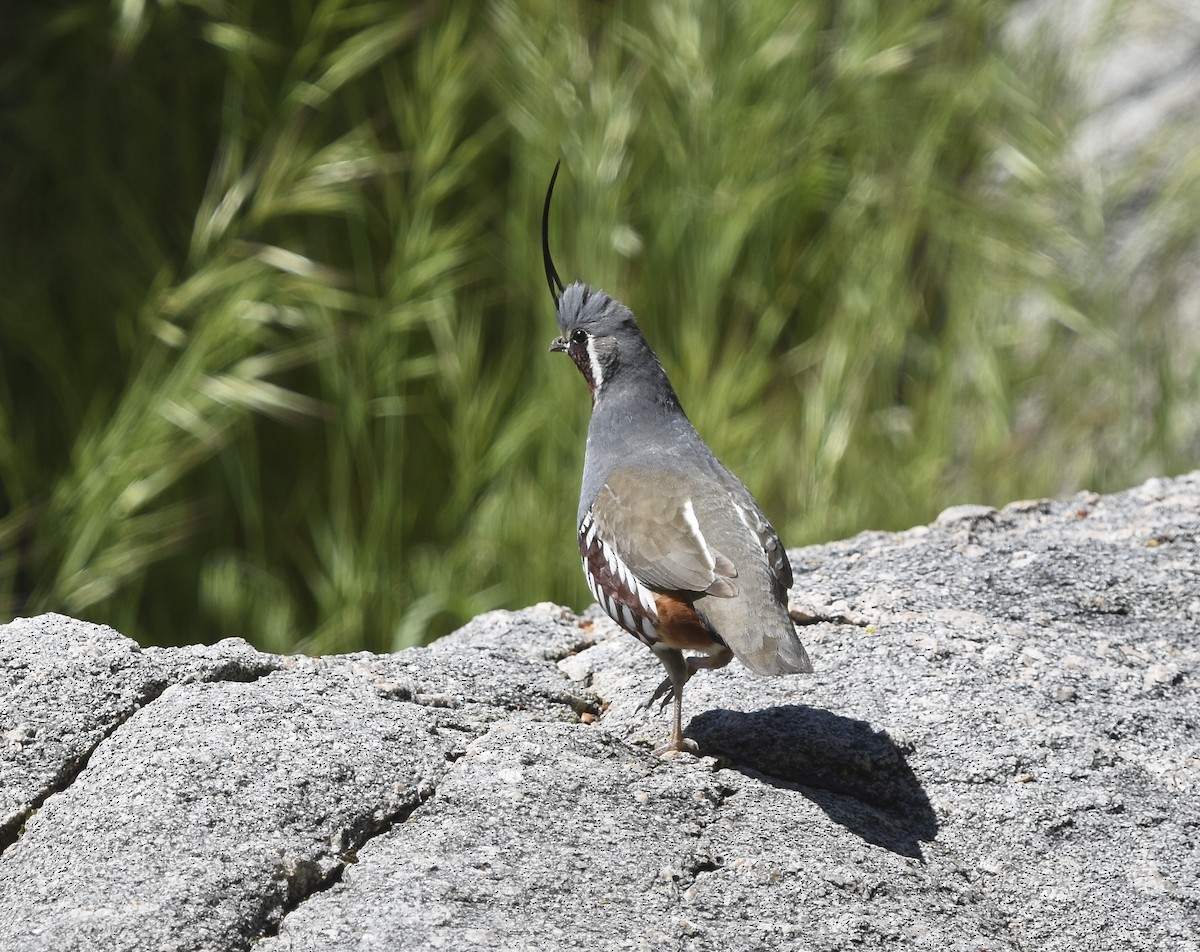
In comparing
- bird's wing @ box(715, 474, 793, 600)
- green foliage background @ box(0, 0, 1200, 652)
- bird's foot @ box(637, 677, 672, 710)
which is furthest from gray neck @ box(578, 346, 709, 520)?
green foliage background @ box(0, 0, 1200, 652)

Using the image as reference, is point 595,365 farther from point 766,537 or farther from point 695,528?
point 766,537

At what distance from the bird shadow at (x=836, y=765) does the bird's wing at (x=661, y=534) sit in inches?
17.4

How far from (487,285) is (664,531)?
4.95 metres

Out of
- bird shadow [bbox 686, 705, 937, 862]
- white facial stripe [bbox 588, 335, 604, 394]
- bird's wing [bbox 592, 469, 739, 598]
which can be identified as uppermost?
white facial stripe [bbox 588, 335, 604, 394]

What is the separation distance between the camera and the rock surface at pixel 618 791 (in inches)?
115

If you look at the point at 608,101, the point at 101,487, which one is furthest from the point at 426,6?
the point at 101,487

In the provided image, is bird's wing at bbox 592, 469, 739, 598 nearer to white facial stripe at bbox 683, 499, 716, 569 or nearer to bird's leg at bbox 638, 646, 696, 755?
white facial stripe at bbox 683, 499, 716, 569

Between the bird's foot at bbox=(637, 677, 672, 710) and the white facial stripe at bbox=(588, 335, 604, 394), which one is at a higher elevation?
the white facial stripe at bbox=(588, 335, 604, 394)

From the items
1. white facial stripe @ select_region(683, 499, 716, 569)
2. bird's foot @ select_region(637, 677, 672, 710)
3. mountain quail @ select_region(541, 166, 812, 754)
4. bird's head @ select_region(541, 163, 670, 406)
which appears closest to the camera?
mountain quail @ select_region(541, 166, 812, 754)

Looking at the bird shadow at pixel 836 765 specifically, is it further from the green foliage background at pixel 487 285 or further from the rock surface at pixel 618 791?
the green foliage background at pixel 487 285

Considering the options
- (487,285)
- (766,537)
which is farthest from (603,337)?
(487,285)

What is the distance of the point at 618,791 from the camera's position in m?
3.38

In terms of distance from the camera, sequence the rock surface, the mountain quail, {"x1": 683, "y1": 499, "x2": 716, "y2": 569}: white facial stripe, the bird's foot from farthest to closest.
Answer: the bird's foot → {"x1": 683, "y1": 499, "x2": 716, "y2": 569}: white facial stripe → the mountain quail → the rock surface

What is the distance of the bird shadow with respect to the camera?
347 centimetres
